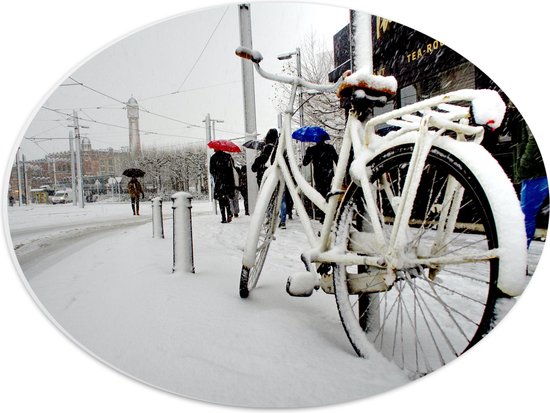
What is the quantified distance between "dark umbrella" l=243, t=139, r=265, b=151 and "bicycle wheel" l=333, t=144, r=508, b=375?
330 millimetres

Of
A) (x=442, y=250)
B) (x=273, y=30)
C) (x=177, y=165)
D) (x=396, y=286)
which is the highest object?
(x=273, y=30)

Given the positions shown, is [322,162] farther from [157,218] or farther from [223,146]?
[157,218]

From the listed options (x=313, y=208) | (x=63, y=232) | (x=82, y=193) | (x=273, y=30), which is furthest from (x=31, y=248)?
(x=273, y=30)

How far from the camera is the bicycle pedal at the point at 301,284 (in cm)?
118

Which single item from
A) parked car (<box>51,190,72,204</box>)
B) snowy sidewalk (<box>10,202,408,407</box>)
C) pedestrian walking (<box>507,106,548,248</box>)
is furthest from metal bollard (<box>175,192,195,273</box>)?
pedestrian walking (<box>507,106,548,248</box>)

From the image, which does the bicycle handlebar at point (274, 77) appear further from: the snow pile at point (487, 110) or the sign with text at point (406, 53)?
the snow pile at point (487, 110)

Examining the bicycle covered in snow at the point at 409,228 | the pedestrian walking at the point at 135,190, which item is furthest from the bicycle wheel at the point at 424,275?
the pedestrian walking at the point at 135,190

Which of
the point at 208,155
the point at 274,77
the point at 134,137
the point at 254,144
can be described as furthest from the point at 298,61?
the point at 134,137

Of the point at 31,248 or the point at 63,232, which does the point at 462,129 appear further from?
the point at 31,248

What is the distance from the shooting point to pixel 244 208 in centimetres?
134

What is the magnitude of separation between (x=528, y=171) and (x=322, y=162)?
0.57m

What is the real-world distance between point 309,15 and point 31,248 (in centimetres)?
122

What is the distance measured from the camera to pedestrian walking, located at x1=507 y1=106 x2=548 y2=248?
960 mm

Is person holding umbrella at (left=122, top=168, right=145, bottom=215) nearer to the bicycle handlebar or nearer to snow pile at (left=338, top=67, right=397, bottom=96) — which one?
the bicycle handlebar
